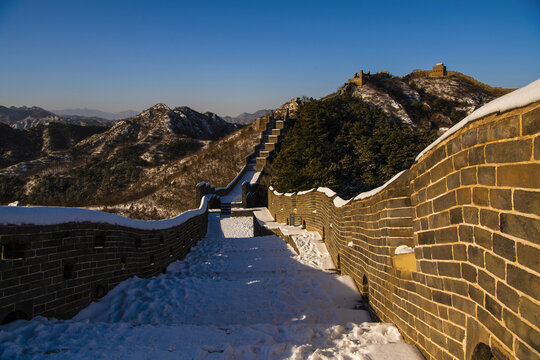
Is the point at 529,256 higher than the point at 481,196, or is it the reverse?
the point at 481,196

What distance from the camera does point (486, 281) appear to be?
2.13 meters

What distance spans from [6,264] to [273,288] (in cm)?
372

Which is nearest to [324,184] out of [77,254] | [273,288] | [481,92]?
[273,288]

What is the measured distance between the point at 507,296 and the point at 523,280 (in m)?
0.20

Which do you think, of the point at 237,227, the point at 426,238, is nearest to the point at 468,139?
the point at 426,238

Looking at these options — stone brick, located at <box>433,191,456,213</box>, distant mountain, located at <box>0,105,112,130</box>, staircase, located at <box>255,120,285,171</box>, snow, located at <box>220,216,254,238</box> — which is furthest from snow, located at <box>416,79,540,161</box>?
distant mountain, located at <box>0,105,112,130</box>

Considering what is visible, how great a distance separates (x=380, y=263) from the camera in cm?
441

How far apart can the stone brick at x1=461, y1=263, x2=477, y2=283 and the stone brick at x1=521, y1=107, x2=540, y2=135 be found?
40.3 inches

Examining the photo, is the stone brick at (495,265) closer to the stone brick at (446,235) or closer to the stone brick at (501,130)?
the stone brick at (446,235)

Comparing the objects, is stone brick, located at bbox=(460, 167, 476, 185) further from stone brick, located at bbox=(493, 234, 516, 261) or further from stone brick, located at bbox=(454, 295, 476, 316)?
stone brick, located at bbox=(454, 295, 476, 316)

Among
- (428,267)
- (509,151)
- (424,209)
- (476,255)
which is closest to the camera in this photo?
(509,151)

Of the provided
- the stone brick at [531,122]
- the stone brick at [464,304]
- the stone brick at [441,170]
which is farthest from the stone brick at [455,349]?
the stone brick at [531,122]

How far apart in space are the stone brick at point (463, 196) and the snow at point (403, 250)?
1.27 m

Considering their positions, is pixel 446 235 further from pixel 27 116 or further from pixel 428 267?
pixel 27 116
